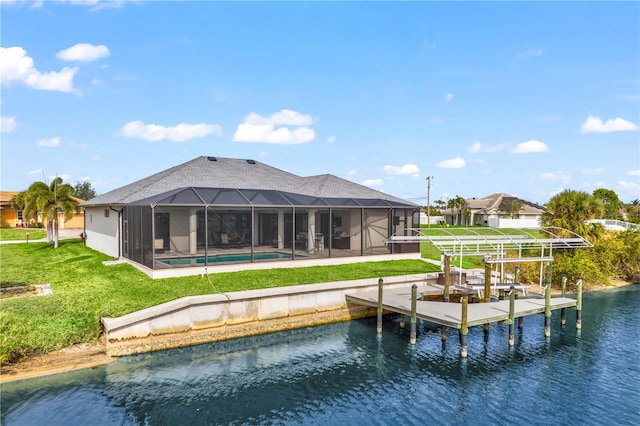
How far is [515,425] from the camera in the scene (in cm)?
1051

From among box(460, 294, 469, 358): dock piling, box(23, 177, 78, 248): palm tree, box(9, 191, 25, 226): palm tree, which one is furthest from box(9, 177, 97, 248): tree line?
box(460, 294, 469, 358): dock piling

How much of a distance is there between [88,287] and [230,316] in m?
6.62

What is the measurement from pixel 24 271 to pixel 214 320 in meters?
12.9

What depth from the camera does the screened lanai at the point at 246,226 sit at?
1986 cm

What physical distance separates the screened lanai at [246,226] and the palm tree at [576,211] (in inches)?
365

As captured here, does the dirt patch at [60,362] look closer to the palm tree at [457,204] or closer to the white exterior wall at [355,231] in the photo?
the white exterior wall at [355,231]

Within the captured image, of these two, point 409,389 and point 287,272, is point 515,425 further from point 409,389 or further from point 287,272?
point 287,272

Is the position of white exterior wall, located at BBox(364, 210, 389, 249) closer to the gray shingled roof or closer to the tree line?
the gray shingled roof

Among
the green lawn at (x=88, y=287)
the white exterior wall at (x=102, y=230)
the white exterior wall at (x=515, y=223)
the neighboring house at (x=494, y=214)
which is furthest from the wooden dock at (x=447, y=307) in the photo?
the neighboring house at (x=494, y=214)

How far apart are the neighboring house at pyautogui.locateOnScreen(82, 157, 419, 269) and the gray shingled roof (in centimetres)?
6

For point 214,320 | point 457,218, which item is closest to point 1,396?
point 214,320

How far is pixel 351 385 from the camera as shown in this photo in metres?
12.6

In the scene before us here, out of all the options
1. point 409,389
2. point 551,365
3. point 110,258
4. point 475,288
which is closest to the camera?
point 409,389

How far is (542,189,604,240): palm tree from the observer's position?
2677 cm
